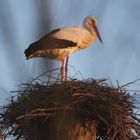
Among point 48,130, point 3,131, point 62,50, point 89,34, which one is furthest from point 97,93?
point 89,34

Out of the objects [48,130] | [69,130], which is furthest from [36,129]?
[69,130]

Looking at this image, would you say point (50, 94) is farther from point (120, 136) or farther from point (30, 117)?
point (120, 136)

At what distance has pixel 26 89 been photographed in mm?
4891

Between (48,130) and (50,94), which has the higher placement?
(50,94)

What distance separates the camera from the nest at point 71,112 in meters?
4.13

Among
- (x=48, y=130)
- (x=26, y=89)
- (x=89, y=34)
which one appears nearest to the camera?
(x=48, y=130)

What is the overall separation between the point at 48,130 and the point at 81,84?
0.77m

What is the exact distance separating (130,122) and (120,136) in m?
0.17

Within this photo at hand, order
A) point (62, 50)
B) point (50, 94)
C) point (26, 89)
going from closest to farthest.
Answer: point (50, 94), point (26, 89), point (62, 50)

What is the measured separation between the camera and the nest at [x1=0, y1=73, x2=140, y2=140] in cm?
413

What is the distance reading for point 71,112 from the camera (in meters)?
4.01

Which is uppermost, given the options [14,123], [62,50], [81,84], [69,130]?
[62,50]

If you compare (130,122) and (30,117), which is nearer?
(30,117)

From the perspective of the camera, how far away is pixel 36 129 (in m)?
4.37
